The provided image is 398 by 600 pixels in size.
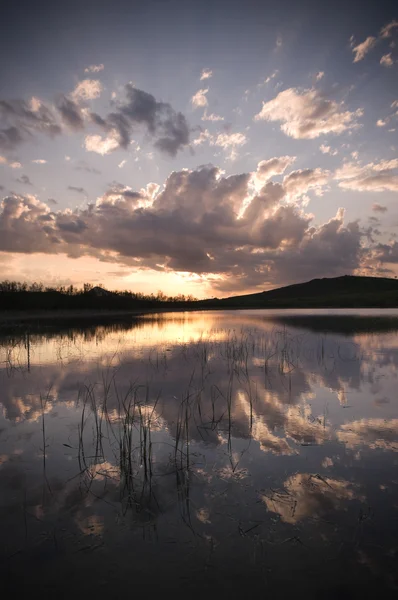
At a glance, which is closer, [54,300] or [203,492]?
[203,492]

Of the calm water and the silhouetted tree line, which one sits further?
the silhouetted tree line

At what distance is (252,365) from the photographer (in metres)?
15.5

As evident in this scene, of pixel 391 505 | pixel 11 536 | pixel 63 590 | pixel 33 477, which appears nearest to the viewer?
pixel 63 590

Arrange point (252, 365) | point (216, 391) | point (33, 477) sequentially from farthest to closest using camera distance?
point (252, 365) < point (216, 391) < point (33, 477)

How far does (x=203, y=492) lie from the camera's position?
16.9 ft

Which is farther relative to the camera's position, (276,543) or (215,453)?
(215,453)

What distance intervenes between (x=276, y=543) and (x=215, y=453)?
2.73 m

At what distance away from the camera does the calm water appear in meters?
3.54

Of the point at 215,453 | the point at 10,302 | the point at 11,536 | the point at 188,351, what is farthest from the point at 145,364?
the point at 10,302

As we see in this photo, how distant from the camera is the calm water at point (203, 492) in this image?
3537mm

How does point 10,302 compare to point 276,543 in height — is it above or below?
above

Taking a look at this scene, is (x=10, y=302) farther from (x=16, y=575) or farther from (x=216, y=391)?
(x=16, y=575)

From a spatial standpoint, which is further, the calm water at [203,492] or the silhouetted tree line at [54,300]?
the silhouetted tree line at [54,300]

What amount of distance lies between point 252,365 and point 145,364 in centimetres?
507
